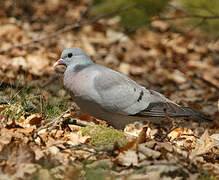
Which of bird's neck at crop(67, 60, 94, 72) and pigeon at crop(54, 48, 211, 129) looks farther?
bird's neck at crop(67, 60, 94, 72)

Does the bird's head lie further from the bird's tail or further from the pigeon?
the bird's tail

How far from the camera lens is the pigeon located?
3.58 meters

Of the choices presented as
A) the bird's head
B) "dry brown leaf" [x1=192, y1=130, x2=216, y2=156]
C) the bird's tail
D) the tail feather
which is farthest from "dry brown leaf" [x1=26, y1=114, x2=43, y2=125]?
the bird's tail

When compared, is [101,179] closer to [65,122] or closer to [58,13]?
[65,122]

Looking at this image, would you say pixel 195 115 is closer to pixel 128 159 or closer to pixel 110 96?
pixel 110 96

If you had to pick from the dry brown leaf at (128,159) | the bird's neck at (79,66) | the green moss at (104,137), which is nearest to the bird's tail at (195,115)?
the green moss at (104,137)

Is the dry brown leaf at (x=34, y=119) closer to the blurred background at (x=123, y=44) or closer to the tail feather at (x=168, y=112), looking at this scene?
the blurred background at (x=123, y=44)

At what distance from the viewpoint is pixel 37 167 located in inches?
103

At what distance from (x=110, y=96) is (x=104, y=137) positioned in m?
0.56

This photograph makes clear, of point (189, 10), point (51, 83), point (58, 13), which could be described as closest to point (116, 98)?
point (51, 83)

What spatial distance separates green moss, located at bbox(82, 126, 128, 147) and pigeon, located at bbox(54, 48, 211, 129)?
0.32m

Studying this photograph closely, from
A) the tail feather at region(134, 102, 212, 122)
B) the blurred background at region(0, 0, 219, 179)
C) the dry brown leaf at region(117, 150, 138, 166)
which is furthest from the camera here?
the blurred background at region(0, 0, 219, 179)

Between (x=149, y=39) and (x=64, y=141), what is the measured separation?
558 centimetres

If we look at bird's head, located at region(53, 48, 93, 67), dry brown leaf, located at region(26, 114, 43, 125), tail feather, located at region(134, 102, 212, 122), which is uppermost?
bird's head, located at region(53, 48, 93, 67)
